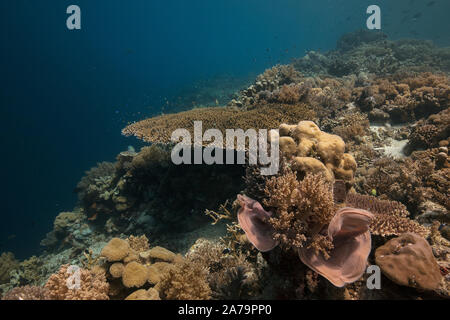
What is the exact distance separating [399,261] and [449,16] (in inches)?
6373

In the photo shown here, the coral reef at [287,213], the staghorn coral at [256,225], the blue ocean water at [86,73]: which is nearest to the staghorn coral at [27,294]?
the coral reef at [287,213]

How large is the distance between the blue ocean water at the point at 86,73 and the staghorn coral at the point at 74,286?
64.9ft

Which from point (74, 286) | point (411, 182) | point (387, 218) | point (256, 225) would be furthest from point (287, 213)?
point (411, 182)

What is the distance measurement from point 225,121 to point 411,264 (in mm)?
5298

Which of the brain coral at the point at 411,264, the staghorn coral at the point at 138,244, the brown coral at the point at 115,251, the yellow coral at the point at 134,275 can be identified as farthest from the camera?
the staghorn coral at the point at 138,244

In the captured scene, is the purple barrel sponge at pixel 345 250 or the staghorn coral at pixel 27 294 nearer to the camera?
the purple barrel sponge at pixel 345 250

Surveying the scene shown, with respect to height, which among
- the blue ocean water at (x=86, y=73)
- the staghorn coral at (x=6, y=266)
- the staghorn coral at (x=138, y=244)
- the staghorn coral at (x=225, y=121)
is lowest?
the staghorn coral at (x=6, y=266)

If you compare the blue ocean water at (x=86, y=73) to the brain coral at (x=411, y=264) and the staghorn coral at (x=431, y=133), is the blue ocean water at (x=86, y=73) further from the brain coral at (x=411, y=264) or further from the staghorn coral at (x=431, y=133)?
the brain coral at (x=411, y=264)

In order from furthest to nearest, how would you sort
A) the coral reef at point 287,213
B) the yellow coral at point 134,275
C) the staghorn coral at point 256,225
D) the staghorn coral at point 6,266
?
the staghorn coral at point 6,266, the yellow coral at point 134,275, the staghorn coral at point 256,225, the coral reef at point 287,213

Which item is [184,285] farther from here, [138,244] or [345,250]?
[138,244]

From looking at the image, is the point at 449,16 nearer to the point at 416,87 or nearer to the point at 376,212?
the point at 416,87

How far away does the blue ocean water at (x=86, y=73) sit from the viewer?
51.6 metres

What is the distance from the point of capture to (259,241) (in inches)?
112

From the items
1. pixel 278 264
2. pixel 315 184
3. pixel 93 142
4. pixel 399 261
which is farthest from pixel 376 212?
pixel 93 142
